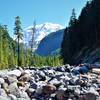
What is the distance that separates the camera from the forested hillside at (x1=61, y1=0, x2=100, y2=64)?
90562 mm

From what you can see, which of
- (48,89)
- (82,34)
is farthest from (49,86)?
(82,34)

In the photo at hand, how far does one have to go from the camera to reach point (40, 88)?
2028 cm

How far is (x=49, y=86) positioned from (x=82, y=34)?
78933 millimetres

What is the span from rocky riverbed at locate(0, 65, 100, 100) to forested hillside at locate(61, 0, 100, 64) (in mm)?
62386

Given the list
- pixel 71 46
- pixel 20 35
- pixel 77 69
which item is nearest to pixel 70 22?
pixel 71 46

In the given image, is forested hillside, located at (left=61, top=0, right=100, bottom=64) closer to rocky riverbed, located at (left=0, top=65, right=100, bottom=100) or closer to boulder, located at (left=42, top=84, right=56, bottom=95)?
rocky riverbed, located at (left=0, top=65, right=100, bottom=100)

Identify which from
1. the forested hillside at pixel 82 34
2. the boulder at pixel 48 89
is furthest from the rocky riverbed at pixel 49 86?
the forested hillside at pixel 82 34

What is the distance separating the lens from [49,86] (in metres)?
20.1

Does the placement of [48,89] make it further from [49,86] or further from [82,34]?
[82,34]

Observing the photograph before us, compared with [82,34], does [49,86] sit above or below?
below

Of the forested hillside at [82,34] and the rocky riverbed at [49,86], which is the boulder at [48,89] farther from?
the forested hillside at [82,34]

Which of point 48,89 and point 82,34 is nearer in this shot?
point 48,89

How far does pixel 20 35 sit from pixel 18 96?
74.6 m

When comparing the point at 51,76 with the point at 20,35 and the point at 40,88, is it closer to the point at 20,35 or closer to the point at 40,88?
the point at 40,88
